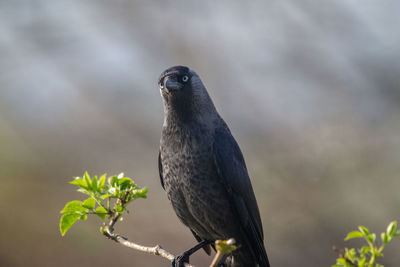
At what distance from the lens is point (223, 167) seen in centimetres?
306

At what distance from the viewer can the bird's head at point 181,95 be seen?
3.21m

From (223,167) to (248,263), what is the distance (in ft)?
2.60

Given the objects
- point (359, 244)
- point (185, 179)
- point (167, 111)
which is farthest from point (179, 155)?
point (359, 244)

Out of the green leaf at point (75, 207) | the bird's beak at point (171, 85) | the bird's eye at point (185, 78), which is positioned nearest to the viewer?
the green leaf at point (75, 207)

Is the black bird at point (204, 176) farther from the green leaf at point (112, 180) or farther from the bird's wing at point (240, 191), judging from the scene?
the green leaf at point (112, 180)

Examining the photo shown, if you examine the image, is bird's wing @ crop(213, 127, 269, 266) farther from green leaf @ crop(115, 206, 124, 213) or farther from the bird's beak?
green leaf @ crop(115, 206, 124, 213)

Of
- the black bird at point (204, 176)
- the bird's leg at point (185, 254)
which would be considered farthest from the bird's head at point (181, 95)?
the bird's leg at point (185, 254)

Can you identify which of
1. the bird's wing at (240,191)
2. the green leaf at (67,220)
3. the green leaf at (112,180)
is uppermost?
the bird's wing at (240,191)

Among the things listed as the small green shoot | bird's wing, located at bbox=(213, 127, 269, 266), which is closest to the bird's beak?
bird's wing, located at bbox=(213, 127, 269, 266)

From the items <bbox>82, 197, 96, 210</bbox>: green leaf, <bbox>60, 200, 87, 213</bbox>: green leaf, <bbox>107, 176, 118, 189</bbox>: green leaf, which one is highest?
<bbox>107, 176, 118, 189</bbox>: green leaf

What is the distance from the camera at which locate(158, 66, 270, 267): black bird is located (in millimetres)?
2992

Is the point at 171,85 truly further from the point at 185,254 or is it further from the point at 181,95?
the point at 185,254

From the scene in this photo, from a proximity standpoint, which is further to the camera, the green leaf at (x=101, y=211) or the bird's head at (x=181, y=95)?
the bird's head at (x=181, y=95)

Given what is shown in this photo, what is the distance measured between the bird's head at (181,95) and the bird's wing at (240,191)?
Answer: 0.25 m
